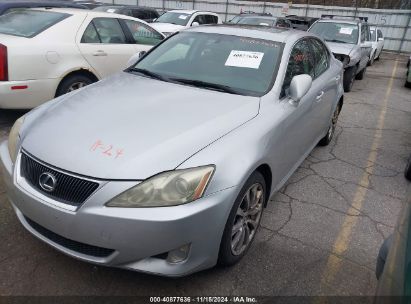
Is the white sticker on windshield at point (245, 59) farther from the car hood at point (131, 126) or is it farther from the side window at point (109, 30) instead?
the side window at point (109, 30)

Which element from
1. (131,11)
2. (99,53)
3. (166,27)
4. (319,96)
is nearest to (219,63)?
(319,96)

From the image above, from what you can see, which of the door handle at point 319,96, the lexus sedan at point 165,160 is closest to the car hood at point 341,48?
the door handle at point 319,96

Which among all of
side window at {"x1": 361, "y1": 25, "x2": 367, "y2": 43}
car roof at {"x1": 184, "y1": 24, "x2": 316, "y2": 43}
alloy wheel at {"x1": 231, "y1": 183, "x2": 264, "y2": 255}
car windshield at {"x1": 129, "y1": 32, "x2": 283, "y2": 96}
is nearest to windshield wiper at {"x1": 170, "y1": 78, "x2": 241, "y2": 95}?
car windshield at {"x1": 129, "y1": 32, "x2": 283, "y2": 96}

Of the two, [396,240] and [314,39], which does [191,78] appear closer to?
[314,39]

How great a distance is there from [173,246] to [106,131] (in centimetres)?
89

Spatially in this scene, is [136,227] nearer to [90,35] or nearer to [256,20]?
[90,35]

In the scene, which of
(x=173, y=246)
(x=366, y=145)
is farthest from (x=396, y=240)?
(x=366, y=145)

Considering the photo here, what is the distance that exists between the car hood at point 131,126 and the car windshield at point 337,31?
7.59 m

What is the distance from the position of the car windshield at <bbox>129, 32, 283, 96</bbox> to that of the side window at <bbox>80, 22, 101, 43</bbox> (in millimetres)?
1997

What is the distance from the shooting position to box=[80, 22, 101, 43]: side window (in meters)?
5.36

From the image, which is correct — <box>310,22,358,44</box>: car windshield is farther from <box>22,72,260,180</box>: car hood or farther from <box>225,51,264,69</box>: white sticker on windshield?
<box>22,72,260,180</box>: car hood

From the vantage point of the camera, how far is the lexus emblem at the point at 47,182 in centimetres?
216

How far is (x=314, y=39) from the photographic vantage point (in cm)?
439

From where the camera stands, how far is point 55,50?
4.86m
